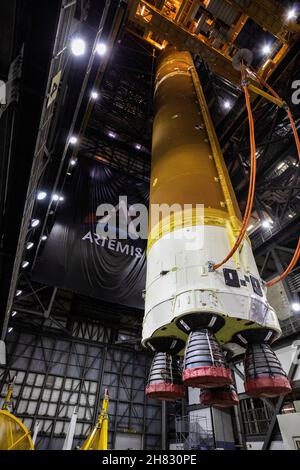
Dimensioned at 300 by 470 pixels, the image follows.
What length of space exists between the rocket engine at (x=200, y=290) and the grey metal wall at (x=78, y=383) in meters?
16.3

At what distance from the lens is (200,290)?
10.1 feet

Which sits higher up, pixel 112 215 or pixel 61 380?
pixel 112 215

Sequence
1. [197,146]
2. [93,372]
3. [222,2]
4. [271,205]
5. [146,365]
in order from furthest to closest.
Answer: [146,365]
[93,372]
[271,205]
[222,2]
[197,146]

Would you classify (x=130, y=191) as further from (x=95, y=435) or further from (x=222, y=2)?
(x=95, y=435)

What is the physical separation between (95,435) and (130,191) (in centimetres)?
883

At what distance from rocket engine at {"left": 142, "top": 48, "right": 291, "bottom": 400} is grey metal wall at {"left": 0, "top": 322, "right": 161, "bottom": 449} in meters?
16.3

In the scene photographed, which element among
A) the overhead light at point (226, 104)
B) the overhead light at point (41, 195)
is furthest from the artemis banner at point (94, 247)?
the overhead light at point (226, 104)

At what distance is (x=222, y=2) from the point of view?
7012 mm

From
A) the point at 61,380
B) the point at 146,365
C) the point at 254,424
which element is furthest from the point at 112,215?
the point at 146,365

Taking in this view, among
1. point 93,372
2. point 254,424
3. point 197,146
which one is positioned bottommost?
point 254,424

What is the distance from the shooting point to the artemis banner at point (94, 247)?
33.2ft

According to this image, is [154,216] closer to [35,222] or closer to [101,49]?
[101,49]

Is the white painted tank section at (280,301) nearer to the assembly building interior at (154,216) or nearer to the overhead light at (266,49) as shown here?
the assembly building interior at (154,216)

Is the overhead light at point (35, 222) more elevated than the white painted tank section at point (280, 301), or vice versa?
the overhead light at point (35, 222)
